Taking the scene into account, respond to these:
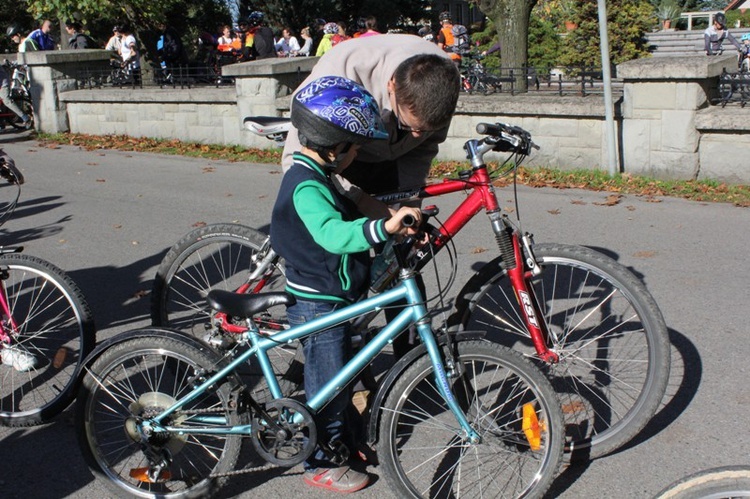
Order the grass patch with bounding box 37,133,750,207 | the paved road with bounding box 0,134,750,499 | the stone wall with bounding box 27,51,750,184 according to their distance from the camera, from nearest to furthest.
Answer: the paved road with bounding box 0,134,750,499 → the grass patch with bounding box 37,133,750,207 → the stone wall with bounding box 27,51,750,184

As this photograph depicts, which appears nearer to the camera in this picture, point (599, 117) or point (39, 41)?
point (599, 117)

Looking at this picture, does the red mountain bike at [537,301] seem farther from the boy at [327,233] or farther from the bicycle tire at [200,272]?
the boy at [327,233]

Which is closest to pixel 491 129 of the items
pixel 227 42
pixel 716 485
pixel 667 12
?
pixel 716 485

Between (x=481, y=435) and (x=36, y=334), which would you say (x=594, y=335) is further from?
(x=36, y=334)

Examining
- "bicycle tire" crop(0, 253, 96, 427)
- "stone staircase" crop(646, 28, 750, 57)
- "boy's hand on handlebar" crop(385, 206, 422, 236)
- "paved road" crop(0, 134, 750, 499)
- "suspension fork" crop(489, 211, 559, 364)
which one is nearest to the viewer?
"boy's hand on handlebar" crop(385, 206, 422, 236)

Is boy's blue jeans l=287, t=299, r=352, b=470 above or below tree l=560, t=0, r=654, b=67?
below

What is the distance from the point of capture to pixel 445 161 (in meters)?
10.7

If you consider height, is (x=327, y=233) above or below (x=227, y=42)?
below

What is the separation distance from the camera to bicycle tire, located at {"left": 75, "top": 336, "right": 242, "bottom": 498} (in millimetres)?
3354

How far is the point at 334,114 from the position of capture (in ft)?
9.90

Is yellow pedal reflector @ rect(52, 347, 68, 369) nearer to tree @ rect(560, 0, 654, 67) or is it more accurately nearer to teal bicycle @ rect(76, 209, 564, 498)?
teal bicycle @ rect(76, 209, 564, 498)

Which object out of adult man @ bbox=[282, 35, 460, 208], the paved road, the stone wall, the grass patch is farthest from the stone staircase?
adult man @ bbox=[282, 35, 460, 208]

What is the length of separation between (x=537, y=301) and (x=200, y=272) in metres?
2.01

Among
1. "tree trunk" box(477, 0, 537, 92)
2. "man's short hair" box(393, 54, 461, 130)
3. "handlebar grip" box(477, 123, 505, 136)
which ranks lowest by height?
"handlebar grip" box(477, 123, 505, 136)
